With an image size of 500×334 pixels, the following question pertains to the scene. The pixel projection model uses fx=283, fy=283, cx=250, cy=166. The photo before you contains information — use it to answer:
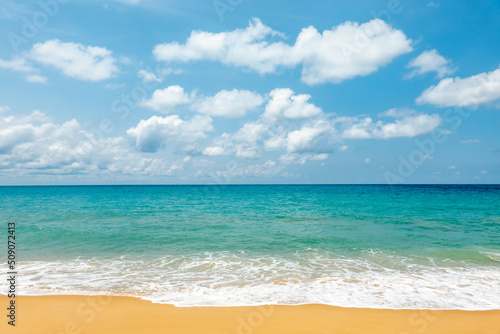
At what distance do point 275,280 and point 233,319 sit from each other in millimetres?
3433

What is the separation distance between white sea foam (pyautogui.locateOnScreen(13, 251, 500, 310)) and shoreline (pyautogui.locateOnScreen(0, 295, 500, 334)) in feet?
1.57

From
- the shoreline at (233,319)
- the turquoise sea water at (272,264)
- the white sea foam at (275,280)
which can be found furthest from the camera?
the turquoise sea water at (272,264)

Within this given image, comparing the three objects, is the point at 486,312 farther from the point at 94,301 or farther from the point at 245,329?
the point at 94,301

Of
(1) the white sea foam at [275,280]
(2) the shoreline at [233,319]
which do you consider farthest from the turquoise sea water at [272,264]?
(2) the shoreline at [233,319]

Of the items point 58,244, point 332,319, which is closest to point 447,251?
point 332,319

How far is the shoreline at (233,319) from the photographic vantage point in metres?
6.50

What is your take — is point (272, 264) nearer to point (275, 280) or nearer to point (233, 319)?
point (275, 280)

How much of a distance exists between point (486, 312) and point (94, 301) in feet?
35.3

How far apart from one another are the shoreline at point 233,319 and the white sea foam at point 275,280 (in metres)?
0.48

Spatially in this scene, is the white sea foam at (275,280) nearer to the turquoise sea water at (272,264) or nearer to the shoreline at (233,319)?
the turquoise sea water at (272,264)

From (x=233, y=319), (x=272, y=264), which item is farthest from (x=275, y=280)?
(x=233, y=319)

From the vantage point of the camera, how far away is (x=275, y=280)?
10.1m

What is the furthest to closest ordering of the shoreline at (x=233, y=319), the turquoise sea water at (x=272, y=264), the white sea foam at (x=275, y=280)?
the turquoise sea water at (x=272, y=264)
the white sea foam at (x=275, y=280)
the shoreline at (x=233, y=319)

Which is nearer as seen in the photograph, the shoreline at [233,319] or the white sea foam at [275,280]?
the shoreline at [233,319]
